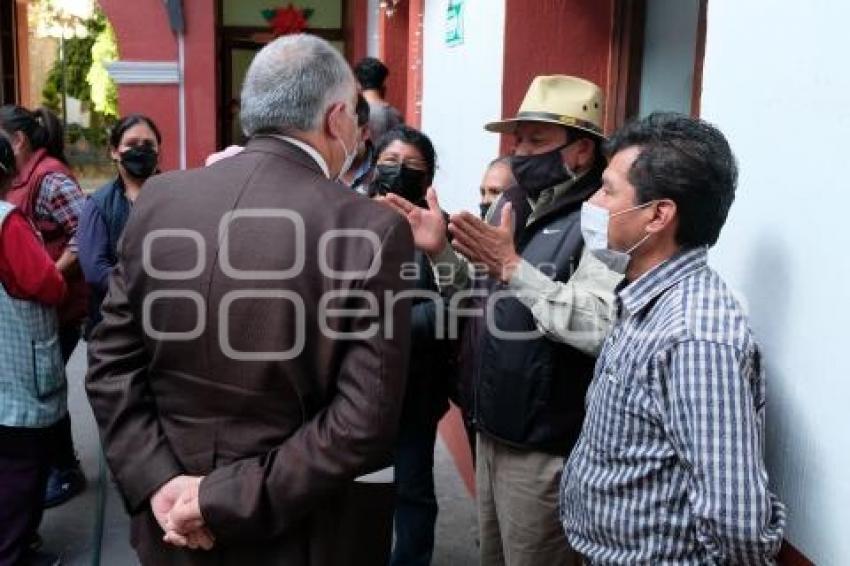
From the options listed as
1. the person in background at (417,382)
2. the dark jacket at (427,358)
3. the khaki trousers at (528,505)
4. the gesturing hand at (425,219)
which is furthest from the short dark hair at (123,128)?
the khaki trousers at (528,505)

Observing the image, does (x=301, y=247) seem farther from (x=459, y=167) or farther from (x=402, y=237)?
(x=459, y=167)

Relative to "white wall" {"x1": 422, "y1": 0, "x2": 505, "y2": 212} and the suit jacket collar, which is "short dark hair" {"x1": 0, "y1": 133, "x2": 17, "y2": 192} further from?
"white wall" {"x1": 422, "y1": 0, "x2": 505, "y2": 212}

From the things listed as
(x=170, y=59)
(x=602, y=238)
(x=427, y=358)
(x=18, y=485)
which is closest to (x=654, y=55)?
(x=427, y=358)

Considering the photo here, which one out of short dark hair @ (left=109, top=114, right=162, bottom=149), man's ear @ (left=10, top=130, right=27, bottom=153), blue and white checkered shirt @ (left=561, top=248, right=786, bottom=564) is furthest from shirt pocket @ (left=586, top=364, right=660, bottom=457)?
man's ear @ (left=10, top=130, right=27, bottom=153)

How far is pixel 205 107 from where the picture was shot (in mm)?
8531

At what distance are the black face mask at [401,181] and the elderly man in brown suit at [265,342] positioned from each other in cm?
120

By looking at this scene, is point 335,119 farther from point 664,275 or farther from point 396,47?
point 396,47

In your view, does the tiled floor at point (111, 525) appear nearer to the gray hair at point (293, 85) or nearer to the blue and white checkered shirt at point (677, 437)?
the blue and white checkered shirt at point (677, 437)

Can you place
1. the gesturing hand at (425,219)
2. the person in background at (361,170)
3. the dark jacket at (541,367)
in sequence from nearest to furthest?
the dark jacket at (541,367), the gesturing hand at (425,219), the person in background at (361,170)

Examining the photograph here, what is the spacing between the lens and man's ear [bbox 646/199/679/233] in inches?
67.0

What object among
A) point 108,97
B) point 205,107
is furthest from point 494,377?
point 108,97

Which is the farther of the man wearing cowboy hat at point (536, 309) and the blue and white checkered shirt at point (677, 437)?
the man wearing cowboy hat at point (536, 309)

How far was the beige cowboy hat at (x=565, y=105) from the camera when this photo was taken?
7.86 ft

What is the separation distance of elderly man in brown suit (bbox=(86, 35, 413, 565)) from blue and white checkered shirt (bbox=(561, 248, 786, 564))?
421mm
